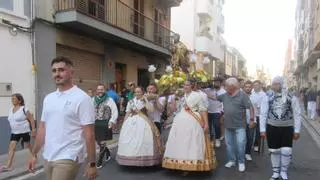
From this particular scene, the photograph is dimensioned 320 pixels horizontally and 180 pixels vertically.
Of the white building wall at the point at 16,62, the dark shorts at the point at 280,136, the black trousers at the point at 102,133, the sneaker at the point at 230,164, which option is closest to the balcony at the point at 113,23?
the white building wall at the point at 16,62

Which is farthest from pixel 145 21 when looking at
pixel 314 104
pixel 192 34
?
pixel 192 34

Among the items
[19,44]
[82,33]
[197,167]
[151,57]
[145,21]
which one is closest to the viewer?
[197,167]

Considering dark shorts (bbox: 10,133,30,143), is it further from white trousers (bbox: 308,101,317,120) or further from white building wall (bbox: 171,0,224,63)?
white building wall (bbox: 171,0,224,63)

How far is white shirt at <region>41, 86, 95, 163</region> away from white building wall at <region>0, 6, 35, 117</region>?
23.8ft

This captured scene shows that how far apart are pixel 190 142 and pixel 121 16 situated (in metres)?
11.4

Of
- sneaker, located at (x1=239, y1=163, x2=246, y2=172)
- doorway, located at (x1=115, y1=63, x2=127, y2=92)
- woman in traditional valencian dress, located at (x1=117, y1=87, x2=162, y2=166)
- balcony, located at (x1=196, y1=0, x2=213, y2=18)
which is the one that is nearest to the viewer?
woman in traditional valencian dress, located at (x1=117, y1=87, x2=162, y2=166)

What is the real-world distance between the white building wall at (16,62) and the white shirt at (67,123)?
7259 millimetres

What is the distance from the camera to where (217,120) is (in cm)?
1199

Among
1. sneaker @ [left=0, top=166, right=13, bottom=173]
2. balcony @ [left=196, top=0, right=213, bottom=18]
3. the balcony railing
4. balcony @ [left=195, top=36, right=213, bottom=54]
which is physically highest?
balcony @ [left=196, top=0, right=213, bottom=18]

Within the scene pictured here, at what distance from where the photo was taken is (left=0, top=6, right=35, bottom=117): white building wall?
35.9 feet

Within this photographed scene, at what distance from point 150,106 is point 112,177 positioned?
1.65 m

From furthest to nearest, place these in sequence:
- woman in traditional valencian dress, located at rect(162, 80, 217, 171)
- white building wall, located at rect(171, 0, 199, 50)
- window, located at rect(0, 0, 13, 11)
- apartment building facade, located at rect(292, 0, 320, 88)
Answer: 1. white building wall, located at rect(171, 0, 199, 50)
2. apartment building facade, located at rect(292, 0, 320, 88)
3. window, located at rect(0, 0, 13, 11)
4. woman in traditional valencian dress, located at rect(162, 80, 217, 171)

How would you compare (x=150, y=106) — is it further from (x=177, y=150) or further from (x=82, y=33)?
(x=82, y=33)

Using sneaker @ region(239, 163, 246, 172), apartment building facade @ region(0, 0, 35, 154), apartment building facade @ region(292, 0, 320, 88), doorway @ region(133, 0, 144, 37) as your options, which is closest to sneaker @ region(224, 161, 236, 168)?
sneaker @ region(239, 163, 246, 172)
